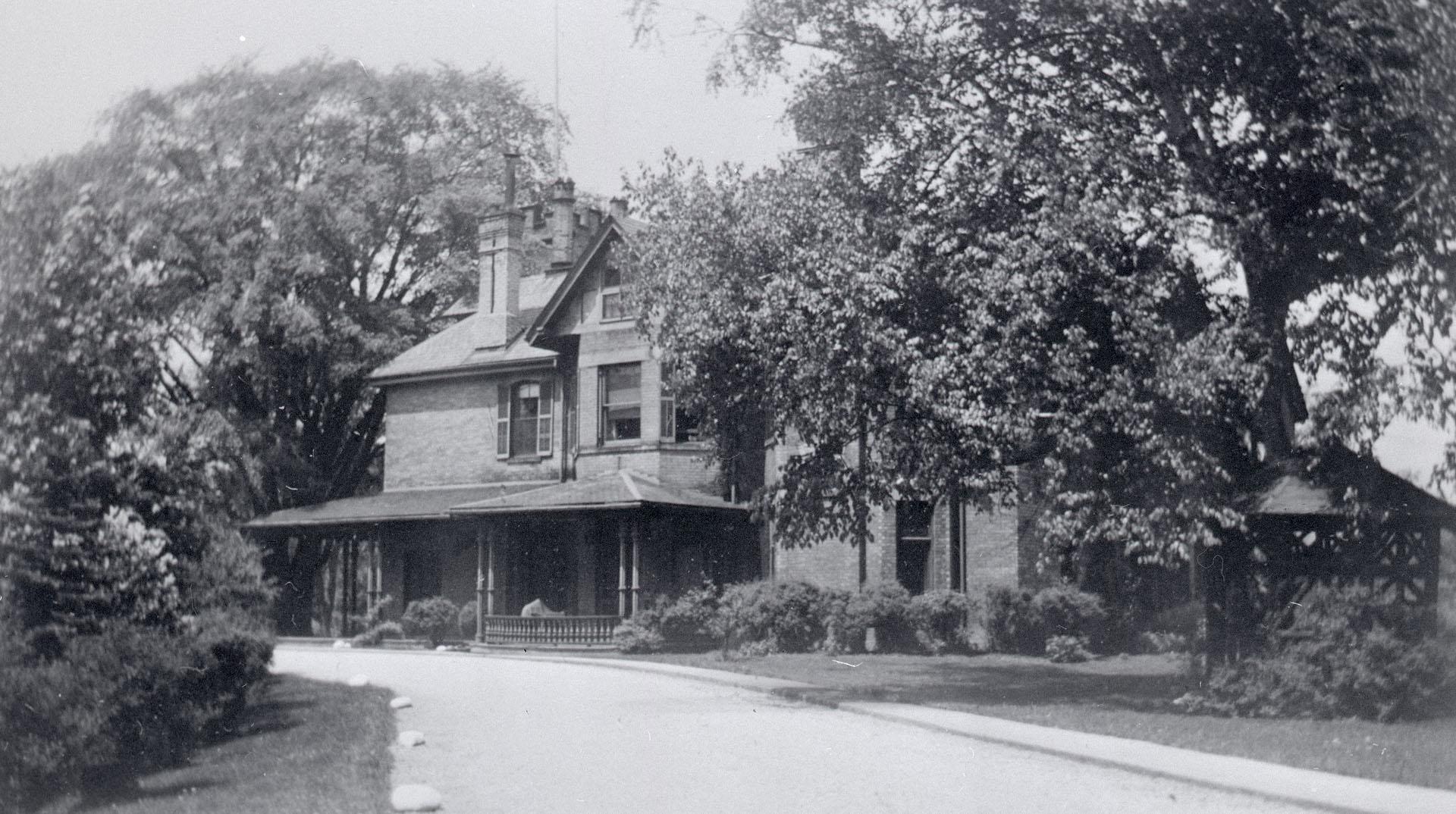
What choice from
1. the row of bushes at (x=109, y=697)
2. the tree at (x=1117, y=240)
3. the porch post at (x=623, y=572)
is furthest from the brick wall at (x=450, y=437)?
the row of bushes at (x=109, y=697)

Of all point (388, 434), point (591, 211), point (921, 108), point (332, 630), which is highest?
point (591, 211)

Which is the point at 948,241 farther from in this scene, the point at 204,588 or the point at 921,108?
the point at 204,588

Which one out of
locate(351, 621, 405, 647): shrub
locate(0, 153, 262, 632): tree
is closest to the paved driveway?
locate(0, 153, 262, 632): tree

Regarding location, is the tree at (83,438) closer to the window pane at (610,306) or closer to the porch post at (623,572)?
the porch post at (623,572)

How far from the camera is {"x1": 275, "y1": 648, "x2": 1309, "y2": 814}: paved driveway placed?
35.7 feet

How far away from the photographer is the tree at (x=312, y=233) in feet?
132

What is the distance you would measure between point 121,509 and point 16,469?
1327 millimetres

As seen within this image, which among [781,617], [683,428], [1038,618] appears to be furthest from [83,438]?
[683,428]

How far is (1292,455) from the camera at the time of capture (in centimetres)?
1788

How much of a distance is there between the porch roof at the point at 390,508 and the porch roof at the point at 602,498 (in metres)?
1.69

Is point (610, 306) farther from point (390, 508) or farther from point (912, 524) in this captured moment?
point (912, 524)

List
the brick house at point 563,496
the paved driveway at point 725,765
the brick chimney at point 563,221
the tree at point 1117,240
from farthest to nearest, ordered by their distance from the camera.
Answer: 1. the brick chimney at point 563,221
2. the brick house at point 563,496
3. the tree at point 1117,240
4. the paved driveway at point 725,765

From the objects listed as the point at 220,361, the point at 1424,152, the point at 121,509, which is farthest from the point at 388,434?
the point at 1424,152

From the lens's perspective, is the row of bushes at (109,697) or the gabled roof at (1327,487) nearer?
the row of bushes at (109,697)
